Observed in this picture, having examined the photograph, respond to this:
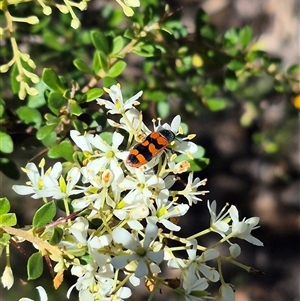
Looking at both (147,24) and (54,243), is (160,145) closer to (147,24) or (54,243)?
(54,243)

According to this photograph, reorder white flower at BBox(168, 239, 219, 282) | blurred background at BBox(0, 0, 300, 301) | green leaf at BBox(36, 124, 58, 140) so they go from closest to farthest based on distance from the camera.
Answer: white flower at BBox(168, 239, 219, 282), green leaf at BBox(36, 124, 58, 140), blurred background at BBox(0, 0, 300, 301)

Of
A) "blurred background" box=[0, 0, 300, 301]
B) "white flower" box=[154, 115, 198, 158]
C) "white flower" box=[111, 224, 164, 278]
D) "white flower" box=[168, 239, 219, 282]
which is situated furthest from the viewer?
"blurred background" box=[0, 0, 300, 301]

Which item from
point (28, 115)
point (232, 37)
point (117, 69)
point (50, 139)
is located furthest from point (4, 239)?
point (232, 37)

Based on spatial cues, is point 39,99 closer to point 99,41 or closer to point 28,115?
point 28,115

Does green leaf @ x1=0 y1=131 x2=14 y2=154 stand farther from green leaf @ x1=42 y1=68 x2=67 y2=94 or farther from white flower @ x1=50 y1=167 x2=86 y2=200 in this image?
white flower @ x1=50 y1=167 x2=86 y2=200

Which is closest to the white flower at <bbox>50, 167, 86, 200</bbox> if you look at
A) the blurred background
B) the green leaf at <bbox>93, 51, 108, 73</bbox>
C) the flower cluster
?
the flower cluster

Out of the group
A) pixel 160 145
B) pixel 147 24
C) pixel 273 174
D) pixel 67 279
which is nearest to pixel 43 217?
pixel 160 145
